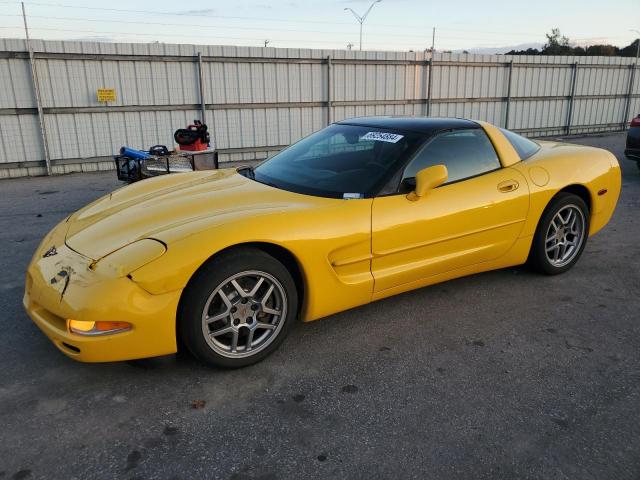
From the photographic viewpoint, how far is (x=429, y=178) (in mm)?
3322

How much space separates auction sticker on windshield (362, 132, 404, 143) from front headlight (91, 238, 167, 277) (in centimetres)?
184

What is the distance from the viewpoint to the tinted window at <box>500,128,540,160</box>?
4203 millimetres

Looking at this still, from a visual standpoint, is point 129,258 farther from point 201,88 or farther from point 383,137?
point 201,88

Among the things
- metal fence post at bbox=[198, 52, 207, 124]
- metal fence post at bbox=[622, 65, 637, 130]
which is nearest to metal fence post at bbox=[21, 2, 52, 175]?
metal fence post at bbox=[198, 52, 207, 124]

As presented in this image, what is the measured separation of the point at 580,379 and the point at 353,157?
202 centimetres

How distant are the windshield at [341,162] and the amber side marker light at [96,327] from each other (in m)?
1.41

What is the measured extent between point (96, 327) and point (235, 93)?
32.7 feet

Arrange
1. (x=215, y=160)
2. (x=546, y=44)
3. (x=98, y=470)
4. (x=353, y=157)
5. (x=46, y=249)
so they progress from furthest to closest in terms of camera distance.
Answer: (x=546, y=44), (x=215, y=160), (x=353, y=157), (x=46, y=249), (x=98, y=470)

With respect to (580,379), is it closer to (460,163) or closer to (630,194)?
(460,163)

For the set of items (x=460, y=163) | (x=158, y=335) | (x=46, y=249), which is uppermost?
(x=460, y=163)

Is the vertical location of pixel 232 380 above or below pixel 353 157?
below

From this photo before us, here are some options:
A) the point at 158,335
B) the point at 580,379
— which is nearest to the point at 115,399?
the point at 158,335

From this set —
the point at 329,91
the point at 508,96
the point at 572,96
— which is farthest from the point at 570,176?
the point at 572,96

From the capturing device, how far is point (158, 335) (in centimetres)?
264
